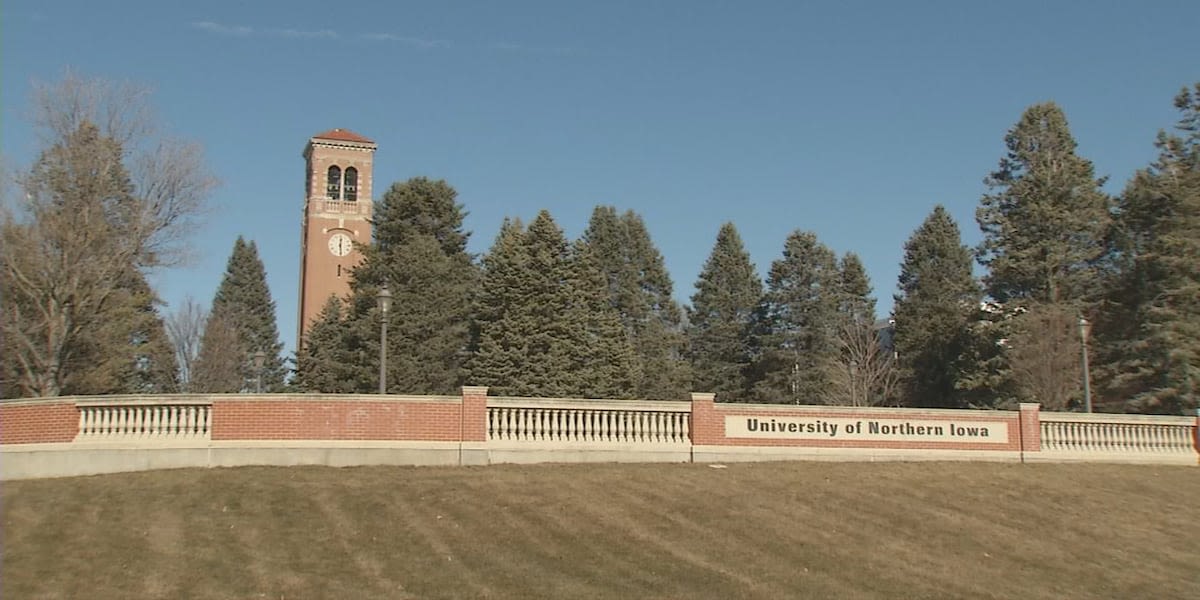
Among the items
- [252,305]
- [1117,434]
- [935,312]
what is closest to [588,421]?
[1117,434]

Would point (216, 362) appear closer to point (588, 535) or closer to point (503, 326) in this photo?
point (503, 326)

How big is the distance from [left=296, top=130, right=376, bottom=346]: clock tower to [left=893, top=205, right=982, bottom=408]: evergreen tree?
134ft

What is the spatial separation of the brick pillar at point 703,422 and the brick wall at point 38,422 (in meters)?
11.1

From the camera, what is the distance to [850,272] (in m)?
66.9

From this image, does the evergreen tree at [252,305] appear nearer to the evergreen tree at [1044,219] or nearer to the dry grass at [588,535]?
the evergreen tree at [1044,219]

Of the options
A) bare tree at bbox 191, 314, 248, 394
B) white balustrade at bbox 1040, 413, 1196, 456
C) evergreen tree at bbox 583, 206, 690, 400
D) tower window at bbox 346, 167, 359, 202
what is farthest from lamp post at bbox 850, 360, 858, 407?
tower window at bbox 346, 167, 359, 202

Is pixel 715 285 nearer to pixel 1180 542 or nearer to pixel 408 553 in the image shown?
pixel 1180 542

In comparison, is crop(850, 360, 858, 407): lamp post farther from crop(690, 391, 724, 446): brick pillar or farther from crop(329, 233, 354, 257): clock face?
crop(329, 233, 354, 257): clock face

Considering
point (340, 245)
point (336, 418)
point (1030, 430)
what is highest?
point (340, 245)

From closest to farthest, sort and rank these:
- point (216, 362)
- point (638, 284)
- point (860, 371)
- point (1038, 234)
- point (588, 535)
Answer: point (588, 535) < point (1038, 234) < point (216, 362) < point (860, 371) < point (638, 284)

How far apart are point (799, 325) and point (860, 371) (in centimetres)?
511

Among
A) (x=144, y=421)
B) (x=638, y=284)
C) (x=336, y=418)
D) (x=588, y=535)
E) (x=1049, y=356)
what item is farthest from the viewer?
(x=638, y=284)

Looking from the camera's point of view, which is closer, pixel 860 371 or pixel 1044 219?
pixel 1044 219

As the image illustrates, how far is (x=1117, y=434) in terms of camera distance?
73.3 feet
